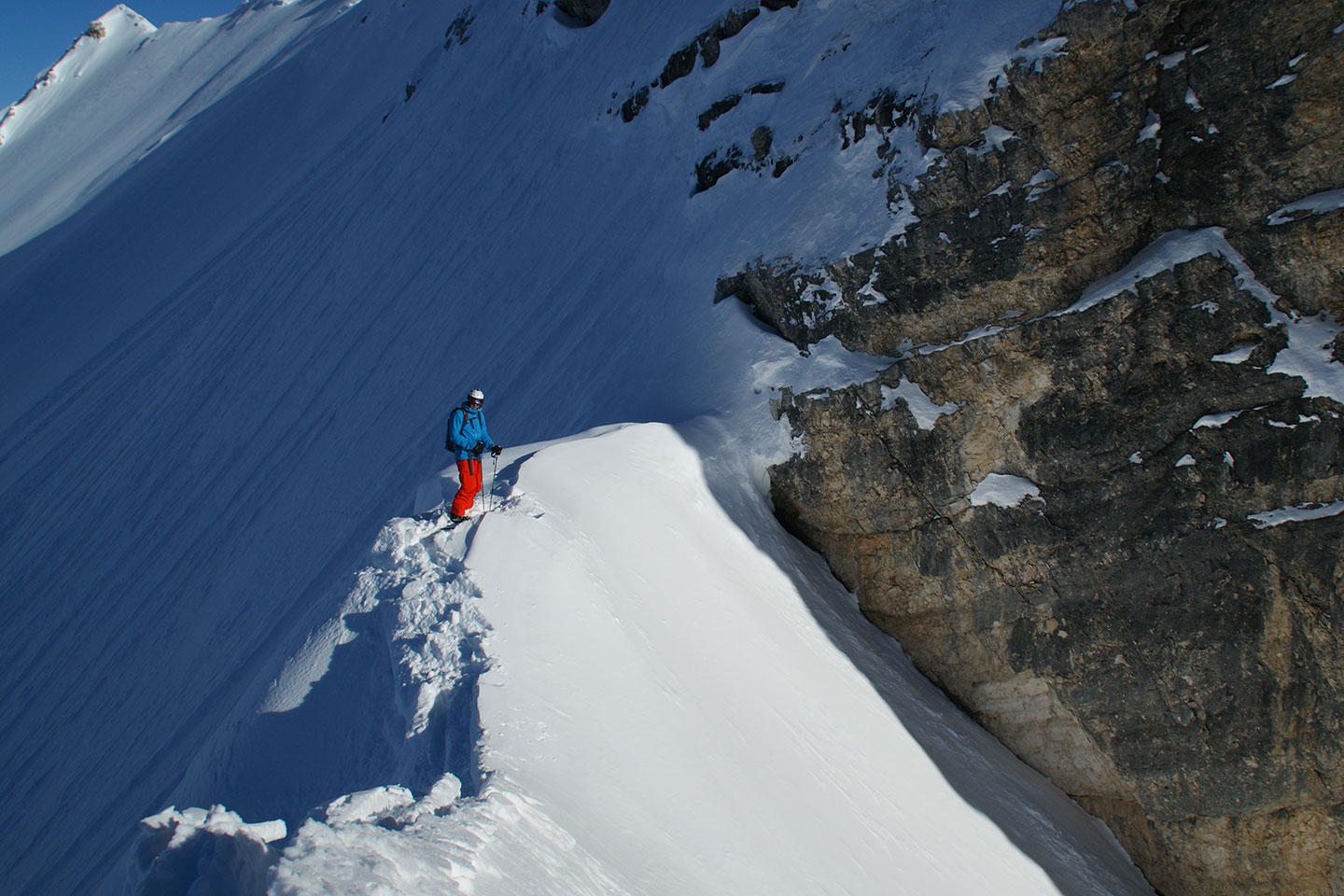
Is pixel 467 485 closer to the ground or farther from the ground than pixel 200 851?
farther from the ground

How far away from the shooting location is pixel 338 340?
48.5 feet

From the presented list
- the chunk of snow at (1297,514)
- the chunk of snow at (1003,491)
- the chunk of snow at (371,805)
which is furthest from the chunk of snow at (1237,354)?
the chunk of snow at (371,805)

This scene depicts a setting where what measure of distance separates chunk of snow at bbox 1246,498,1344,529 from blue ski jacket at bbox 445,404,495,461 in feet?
21.3

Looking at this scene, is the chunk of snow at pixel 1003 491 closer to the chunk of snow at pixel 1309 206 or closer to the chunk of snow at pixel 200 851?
the chunk of snow at pixel 1309 206

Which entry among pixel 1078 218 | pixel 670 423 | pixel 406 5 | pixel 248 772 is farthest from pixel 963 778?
pixel 406 5

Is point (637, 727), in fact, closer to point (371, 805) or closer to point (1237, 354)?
point (371, 805)

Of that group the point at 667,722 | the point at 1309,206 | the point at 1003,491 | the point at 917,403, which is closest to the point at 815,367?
the point at 917,403

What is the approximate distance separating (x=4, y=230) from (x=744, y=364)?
100ft

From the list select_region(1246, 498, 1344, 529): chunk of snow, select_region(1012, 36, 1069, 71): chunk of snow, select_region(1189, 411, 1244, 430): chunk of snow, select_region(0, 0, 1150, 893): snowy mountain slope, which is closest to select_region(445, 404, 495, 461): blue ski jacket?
select_region(0, 0, 1150, 893): snowy mountain slope

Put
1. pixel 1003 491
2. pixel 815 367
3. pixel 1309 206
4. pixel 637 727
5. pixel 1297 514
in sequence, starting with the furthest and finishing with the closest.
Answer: pixel 815 367
pixel 1003 491
pixel 1297 514
pixel 1309 206
pixel 637 727

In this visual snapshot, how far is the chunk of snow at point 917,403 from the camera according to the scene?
7.67 meters

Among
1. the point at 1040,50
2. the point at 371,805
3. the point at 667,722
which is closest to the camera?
the point at 371,805

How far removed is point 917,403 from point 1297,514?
3.15 metres

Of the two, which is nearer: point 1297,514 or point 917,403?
point 1297,514
